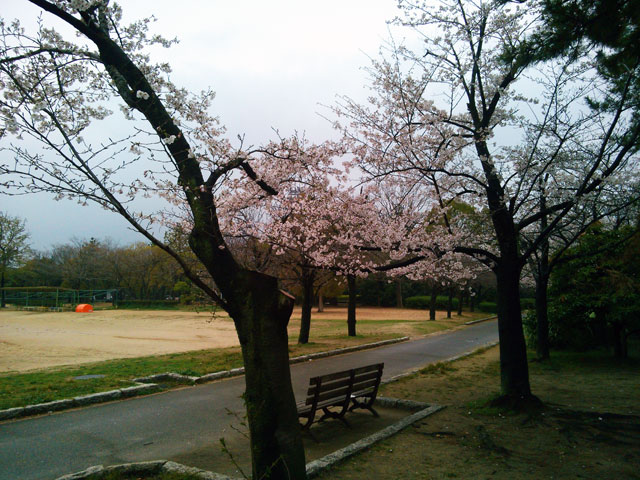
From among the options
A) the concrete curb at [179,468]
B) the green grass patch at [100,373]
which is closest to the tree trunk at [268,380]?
the concrete curb at [179,468]

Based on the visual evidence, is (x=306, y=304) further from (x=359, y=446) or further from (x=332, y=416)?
(x=359, y=446)

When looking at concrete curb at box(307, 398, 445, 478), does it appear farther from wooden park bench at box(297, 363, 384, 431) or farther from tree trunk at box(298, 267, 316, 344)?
tree trunk at box(298, 267, 316, 344)

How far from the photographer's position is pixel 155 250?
207 feet

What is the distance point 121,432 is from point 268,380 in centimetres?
451

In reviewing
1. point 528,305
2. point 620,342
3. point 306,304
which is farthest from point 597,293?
point 306,304

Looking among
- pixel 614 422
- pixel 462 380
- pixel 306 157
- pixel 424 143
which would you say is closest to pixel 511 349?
pixel 614 422

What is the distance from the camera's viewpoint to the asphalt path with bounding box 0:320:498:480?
566 cm

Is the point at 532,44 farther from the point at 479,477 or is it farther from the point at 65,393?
the point at 65,393

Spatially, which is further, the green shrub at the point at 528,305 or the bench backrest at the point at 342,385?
the green shrub at the point at 528,305

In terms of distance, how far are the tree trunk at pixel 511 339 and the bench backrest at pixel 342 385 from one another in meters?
2.28

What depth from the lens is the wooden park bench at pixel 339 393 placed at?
6383 mm

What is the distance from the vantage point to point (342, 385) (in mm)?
6980

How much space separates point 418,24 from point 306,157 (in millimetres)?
4023

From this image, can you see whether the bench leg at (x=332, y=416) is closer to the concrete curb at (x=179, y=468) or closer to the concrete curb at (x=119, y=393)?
the concrete curb at (x=179, y=468)
